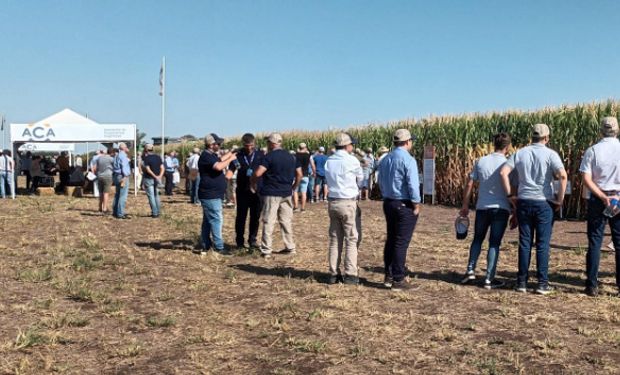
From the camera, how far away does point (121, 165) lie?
13289 mm

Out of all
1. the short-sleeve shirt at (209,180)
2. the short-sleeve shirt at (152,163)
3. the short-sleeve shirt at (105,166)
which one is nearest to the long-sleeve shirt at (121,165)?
the short-sleeve shirt at (105,166)

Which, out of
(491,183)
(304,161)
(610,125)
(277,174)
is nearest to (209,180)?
(277,174)

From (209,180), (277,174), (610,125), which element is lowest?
(209,180)

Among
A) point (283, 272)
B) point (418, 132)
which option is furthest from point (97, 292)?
point (418, 132)

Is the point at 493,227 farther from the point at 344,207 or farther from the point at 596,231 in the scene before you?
the point at 344,207

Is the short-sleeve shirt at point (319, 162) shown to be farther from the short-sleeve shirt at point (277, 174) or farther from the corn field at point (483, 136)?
the short-sleeve shirt at point (277, 174)

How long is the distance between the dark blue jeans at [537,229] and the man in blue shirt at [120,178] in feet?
31.6

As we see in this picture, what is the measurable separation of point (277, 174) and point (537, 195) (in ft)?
11.8

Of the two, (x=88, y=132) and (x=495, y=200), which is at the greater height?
(x=88, y=132)

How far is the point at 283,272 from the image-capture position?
293 inches

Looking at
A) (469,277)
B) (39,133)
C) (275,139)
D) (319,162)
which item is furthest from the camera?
(39,133)

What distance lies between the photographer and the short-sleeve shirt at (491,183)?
634 centimetres

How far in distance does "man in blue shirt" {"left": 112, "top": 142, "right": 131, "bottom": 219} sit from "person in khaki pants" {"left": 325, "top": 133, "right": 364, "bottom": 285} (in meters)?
7.92

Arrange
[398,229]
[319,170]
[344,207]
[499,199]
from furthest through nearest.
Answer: [319,170]
[344,207]
[499,199]
[398,229]
